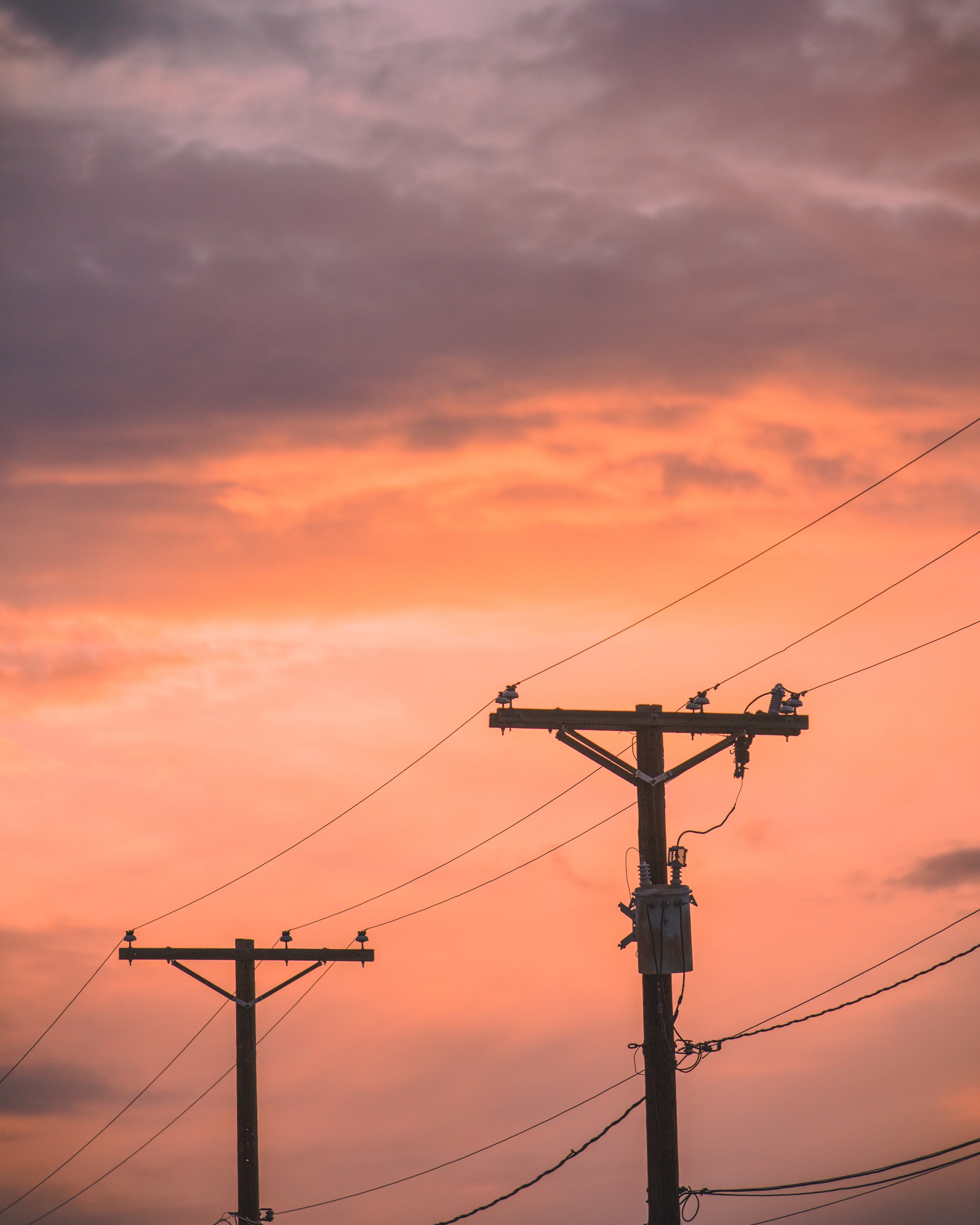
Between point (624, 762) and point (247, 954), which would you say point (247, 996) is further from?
point (624, 762)

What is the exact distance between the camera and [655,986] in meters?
22.2

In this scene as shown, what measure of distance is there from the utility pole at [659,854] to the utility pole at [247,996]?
11.9 metres

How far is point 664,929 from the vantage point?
22.2m

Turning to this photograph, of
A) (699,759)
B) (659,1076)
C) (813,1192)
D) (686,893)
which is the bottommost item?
(813,1192)

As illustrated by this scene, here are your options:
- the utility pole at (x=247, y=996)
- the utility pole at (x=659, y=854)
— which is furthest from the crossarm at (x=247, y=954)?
the utility pole at (x=659, y=854)

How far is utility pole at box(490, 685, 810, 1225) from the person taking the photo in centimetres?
2162

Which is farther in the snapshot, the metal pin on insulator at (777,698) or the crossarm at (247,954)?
the crossarm at (247,954)

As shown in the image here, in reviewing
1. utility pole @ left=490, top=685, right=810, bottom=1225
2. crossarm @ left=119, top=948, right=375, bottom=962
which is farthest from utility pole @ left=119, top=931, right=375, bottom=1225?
utility pole @ left=490, top=685, right=810, bottom=1225

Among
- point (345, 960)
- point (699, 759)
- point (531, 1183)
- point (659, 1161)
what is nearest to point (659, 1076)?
point (659, 1161)

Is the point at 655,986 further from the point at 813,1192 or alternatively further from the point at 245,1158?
the point at 245,1158

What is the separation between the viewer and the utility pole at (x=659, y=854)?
70.9ft

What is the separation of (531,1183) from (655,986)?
6.85 meters

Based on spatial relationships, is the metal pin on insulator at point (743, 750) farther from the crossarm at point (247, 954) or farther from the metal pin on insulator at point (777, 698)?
the crossarm at point (247, 954)

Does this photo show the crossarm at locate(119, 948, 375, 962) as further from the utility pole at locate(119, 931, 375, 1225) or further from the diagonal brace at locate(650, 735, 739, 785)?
the diagonal brace at locate(650, 735, 739, 785)
